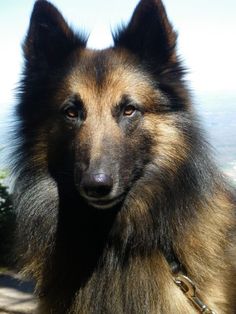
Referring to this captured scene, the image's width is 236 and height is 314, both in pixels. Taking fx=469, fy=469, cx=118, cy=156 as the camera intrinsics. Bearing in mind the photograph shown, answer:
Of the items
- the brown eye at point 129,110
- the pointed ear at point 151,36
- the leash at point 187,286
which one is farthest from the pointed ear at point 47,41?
the leash at point 187,286

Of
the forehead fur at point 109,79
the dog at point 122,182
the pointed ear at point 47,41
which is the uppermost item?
the pointed ear at point 47,41

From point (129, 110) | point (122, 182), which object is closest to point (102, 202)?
point (122, 182)

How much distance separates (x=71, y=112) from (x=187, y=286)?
1410mm

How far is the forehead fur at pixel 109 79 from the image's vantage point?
325 cm

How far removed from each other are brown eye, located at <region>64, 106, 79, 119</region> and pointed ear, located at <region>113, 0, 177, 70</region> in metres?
0.64

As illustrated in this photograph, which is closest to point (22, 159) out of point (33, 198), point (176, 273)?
point (33, 198)

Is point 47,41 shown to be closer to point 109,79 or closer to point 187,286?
point 109,79

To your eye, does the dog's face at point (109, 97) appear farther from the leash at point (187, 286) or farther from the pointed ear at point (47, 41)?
the leash at point (187, 286)

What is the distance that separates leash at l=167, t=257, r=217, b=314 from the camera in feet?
9.96

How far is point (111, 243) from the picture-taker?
3244 mm

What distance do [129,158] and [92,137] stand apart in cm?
28

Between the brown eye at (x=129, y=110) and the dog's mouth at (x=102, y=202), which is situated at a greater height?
the brown eye at (x=129, y=110)

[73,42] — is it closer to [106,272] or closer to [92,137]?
[92,137]

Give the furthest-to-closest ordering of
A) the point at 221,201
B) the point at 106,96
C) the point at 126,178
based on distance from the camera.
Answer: the point at 221,201 → the point at 106,96 → the point at 126,178
